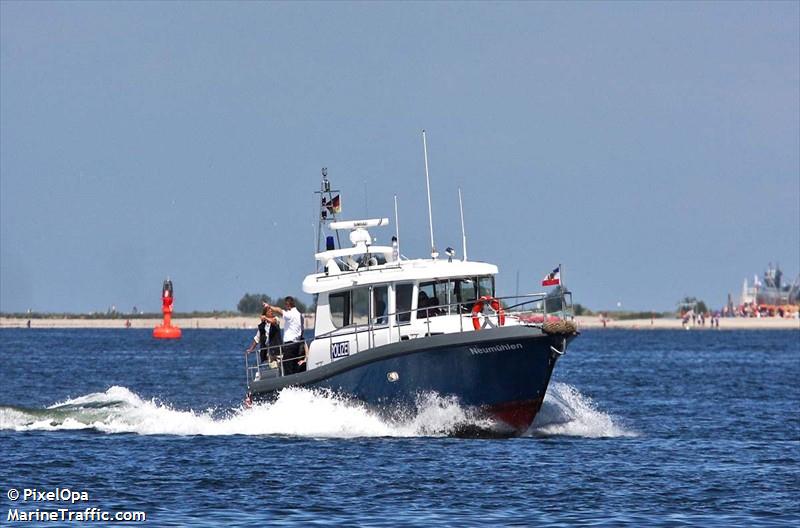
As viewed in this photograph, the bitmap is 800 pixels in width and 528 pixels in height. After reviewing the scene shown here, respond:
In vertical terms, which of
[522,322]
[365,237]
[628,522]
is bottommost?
[628,522]

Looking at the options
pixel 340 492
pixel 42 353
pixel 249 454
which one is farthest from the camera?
pixel 42 353

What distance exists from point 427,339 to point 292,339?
12.4 feet

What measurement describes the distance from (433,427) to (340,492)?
244 inches

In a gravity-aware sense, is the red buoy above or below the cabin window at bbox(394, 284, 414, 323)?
above

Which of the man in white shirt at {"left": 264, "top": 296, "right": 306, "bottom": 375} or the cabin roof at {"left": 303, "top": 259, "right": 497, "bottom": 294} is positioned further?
the man in white shirt at {"left": 264, "top": 296, "right": 306, "bottom": 375}

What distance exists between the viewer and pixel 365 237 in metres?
29.0

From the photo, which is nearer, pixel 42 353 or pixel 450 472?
pixel 450 472

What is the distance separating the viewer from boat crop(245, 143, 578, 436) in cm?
2575

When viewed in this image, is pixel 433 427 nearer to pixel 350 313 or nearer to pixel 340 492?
pixel 350 313

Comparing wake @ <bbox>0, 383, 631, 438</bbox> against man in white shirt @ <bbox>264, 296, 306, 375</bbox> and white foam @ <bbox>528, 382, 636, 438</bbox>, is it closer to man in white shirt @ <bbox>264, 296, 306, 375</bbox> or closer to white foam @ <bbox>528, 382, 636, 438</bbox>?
white foam @ <bbox>528, 382, 636, 438</bbox>

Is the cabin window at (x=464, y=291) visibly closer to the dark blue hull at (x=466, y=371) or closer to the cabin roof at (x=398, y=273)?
the cabin roof at (x=398, y=273)

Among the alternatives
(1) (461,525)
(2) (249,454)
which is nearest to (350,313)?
(2) (249,454)

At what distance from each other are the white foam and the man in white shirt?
481 centimetres

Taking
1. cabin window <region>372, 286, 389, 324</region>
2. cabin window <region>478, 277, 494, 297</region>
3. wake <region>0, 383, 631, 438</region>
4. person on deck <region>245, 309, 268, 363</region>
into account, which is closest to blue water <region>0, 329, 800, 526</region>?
wake <region>0, 383, 631, 438</region>
